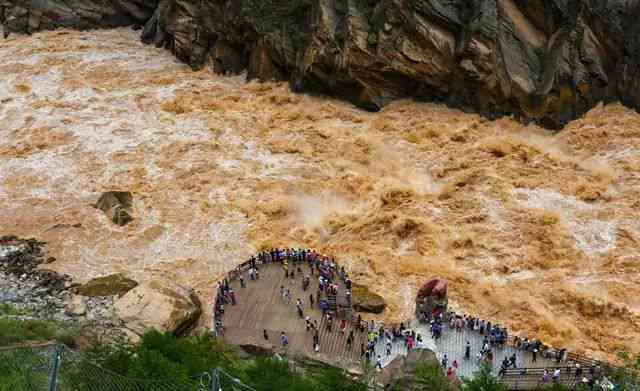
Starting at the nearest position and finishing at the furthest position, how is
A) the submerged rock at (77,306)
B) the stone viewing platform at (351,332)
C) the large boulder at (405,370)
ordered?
the large boulder at (405,370) < the stone viewing platform at (351,332) < the submerged rock at (77,306)

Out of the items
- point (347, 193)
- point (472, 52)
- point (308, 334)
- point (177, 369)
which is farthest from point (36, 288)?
point (472, 52)

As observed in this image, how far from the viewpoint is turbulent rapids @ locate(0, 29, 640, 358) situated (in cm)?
2992

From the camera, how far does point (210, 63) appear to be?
5428 centimetres

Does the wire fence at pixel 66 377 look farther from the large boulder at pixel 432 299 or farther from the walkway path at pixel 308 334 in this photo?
the large boulder at pixel 432 299

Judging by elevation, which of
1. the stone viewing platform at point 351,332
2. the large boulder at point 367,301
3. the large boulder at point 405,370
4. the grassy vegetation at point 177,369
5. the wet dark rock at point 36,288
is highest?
the grassy vegetation at point 177,369

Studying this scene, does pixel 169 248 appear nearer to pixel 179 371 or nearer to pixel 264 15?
pixel 179 371

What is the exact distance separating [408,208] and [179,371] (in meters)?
23.3

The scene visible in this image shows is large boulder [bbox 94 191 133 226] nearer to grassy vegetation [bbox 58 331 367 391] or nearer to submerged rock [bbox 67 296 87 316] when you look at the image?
submerged rock [bbox 67 296 87 316]

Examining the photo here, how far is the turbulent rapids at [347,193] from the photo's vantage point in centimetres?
2992

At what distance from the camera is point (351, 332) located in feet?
80.9

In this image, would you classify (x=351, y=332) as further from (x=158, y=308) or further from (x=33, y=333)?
(x=33, y=333)

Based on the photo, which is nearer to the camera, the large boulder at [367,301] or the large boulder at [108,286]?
the large boulder at [367,301]

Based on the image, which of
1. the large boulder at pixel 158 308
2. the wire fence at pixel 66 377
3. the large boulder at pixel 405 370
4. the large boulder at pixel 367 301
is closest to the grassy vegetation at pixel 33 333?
the large boulder at pixel 158 308

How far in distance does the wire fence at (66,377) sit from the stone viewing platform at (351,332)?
1115 centimetres
